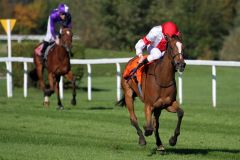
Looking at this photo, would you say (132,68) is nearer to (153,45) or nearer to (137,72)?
(137,72)

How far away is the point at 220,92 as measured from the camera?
90.1ft

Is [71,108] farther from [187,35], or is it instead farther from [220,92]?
[187,35]

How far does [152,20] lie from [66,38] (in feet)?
97.9

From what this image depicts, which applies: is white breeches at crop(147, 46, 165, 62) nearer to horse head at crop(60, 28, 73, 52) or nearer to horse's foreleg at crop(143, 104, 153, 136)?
horse's foreleg at crop(143, 104, 153, 136)

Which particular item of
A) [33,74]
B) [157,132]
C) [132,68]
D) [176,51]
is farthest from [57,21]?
[176,51]

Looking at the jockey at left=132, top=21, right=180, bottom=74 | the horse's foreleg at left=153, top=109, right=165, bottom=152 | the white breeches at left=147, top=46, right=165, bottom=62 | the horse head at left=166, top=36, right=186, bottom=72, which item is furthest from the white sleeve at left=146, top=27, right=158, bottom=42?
the horse's foreleg at left=153, top=109, right=165, bottom=152

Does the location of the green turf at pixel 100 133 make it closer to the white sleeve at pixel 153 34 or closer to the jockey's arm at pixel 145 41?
the jockey's arm at pixel 145 41

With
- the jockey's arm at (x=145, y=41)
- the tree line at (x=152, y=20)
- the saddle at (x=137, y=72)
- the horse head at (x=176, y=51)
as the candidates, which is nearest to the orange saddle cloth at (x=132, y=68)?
the saddle at (x=137, y=72)

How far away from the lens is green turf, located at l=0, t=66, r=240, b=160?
10398mm

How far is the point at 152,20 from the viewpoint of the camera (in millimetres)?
46906

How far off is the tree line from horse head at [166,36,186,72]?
1326 inches

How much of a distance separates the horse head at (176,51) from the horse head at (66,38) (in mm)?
7105

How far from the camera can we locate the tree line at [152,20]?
153 feet

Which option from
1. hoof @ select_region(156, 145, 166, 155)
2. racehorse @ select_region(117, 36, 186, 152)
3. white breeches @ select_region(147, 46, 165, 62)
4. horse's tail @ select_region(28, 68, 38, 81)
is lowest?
hoof @ select_region(156, 145, 166, 155)
